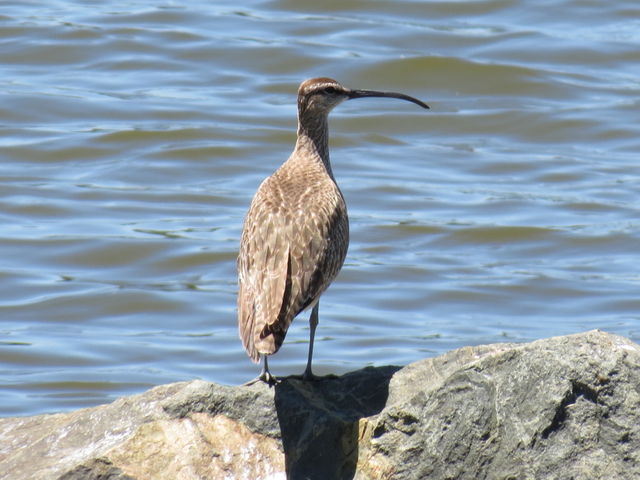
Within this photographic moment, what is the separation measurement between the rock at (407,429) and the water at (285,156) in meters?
4.22

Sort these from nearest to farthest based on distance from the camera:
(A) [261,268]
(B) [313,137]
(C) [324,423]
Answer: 1. (C) [324,423]
2. (A) [261,268]
3. (B) [313,137]

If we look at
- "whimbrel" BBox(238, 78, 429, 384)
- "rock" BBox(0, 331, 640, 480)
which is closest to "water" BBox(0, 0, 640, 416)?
"whimbrel" BBox(238, 78, 429, 384)

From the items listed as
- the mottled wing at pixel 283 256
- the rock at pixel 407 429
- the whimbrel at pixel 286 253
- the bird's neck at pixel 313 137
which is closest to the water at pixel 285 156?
the bird's neck at pixel 313 137

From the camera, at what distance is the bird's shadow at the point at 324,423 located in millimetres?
6332

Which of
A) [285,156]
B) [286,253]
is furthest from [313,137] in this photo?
[285,156]

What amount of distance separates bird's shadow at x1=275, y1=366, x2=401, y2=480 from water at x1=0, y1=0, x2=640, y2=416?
13.9 ft

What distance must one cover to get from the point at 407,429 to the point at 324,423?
1.28ft

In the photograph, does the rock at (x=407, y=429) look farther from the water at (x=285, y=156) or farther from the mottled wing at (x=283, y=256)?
the water at (x=285, y=156)

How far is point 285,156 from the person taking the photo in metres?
15.8

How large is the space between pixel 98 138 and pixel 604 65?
6.43 meters

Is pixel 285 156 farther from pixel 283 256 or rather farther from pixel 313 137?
pixel 283 256

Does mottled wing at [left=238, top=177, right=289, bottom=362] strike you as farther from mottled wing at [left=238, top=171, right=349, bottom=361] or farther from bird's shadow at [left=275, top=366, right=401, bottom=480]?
bird's shadow at [left=275, top=366, right=401, bottom=480]

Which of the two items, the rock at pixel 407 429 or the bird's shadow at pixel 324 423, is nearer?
the rock at pixel 407 429

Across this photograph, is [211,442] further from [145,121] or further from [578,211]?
[145,121]
